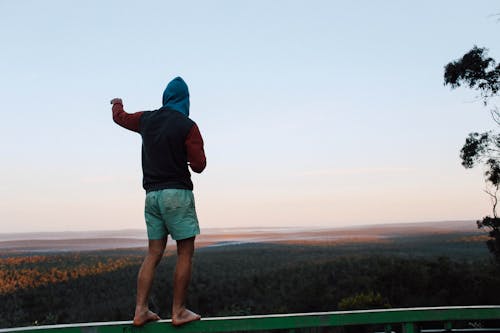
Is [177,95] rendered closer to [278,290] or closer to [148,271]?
[148,271]

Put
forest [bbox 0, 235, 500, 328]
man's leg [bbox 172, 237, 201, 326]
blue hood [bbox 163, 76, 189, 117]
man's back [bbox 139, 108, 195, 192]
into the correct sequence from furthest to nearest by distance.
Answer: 1. forest [bbox 0, 235, 500, 328]
2. blue hood [bbox 163, 76, 189, 117]
3. man's back [bbox 139, 108, 195, 192]
4. man's leg [bbox 172, 237, 201, 326]

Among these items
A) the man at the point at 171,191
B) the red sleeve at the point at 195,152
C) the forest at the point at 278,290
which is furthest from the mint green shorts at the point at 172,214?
the forest at the point at 278,290

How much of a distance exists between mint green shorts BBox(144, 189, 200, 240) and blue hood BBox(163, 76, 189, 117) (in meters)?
0.54

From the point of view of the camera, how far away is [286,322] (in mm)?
3004

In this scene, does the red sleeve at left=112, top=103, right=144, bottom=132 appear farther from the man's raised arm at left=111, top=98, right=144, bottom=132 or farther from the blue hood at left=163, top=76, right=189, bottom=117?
the blue hood at left=163, top=76, right=189, bottom=117

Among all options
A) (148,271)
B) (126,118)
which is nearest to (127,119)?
(126,118)

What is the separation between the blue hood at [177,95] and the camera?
3.43m

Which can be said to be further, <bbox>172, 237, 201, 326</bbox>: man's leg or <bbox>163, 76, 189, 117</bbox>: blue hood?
<bbox>163, 76, 189, 117</bbox>: blue hood

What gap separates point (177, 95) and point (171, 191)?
64 centimetres

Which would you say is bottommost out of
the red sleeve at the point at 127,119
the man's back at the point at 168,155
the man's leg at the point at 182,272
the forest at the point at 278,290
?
the forest at the point at 278,290

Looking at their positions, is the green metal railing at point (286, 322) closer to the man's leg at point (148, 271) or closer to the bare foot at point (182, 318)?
the bare foot at point (182, 318)

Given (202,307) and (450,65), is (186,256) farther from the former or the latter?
(202,307)

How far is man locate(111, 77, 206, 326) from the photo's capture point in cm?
316

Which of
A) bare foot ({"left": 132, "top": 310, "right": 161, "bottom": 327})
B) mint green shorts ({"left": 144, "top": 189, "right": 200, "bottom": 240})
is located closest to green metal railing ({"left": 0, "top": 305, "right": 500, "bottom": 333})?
bare foot ({"left": 132, "top": 310, "right": 161, "bottom": 327})
